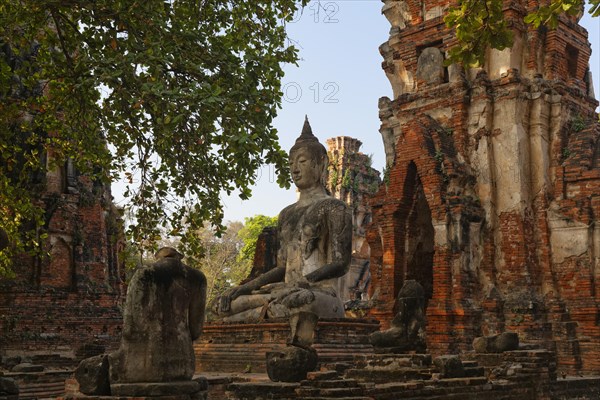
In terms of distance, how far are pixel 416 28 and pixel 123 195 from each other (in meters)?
10.1

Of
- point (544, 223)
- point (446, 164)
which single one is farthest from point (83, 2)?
point (544, 223)

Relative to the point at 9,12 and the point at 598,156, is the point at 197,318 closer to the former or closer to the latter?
the point at 9,12

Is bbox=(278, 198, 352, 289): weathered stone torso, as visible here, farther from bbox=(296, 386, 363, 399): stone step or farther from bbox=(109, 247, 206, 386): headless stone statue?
bbox=(109, 247, 206, 386): headless stone statue

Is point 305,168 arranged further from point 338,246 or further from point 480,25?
point 480,25

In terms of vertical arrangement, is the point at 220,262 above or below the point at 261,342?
above

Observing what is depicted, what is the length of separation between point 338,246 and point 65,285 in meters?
8.67

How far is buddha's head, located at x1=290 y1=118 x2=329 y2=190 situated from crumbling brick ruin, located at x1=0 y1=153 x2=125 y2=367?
263 inches

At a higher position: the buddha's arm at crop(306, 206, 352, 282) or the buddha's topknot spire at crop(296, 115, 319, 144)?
the buddha's topknot spire at crop(296, 115, 319, 144)

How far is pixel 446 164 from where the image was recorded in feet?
52.1

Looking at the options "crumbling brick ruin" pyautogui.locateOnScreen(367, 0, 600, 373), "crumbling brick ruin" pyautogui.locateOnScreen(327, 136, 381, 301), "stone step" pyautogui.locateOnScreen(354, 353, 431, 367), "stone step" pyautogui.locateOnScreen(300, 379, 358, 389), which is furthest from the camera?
"crumbling brick ruin" pyautogui.locateOnScreen(327, 136, 381, 301)

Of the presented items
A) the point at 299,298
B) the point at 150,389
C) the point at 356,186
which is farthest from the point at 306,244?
the point at 356,186

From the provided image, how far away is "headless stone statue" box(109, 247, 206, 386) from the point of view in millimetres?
5559

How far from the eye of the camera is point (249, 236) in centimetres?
4753

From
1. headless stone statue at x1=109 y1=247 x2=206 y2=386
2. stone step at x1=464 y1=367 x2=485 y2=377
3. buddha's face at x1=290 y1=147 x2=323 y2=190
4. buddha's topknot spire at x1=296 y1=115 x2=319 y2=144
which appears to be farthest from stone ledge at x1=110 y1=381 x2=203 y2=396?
A: buddha's topknot spire at x1=296 y1=115 x2=319 y2=144
